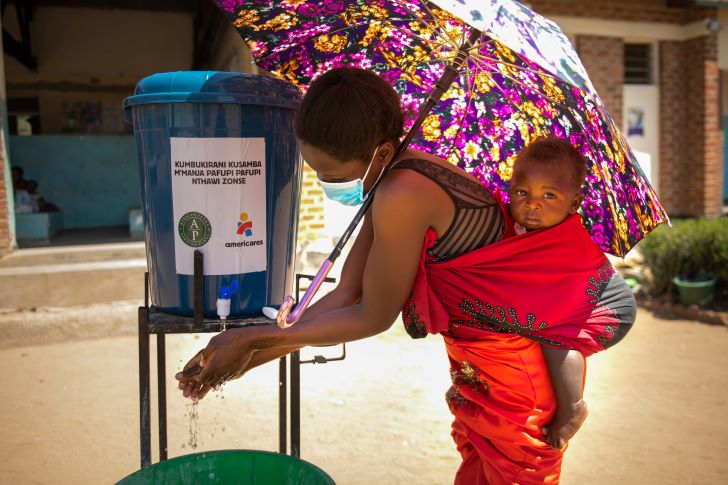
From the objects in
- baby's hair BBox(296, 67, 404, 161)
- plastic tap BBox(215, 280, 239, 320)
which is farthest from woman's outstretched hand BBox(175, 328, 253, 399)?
baby's hair BBox(296, 67, 404, 161)

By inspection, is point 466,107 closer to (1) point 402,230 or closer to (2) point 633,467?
(1) point 402,230

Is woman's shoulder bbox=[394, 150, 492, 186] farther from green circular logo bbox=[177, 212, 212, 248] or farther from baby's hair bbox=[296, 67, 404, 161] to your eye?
green circular logo bbox=[177, 212, 212, 248]

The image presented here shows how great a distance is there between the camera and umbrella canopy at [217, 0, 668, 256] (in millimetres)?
2146

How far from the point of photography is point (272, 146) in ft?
7.00

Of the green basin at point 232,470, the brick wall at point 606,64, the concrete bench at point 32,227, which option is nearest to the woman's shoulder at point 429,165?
the green basin at point 232,470

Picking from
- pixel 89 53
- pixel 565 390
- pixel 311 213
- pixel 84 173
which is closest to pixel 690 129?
pixel 311 213

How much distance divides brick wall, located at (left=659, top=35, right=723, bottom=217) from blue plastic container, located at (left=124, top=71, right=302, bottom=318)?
36.7 ft

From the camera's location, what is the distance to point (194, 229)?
2.05 meters

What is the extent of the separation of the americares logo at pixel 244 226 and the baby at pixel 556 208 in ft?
2.63

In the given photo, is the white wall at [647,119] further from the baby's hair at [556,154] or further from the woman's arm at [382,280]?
the woman's arm at [382,280]

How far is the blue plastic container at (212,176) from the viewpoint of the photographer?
6.67 feet

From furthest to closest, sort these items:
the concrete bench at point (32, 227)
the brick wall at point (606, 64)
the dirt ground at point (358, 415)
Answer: the brick wall at point (606, 64), the concrete bench at point (32, 227), the dirt ground at point (358, 415)

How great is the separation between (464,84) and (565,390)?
3.80 ft

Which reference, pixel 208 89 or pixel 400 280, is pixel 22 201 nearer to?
pixel 208 89
